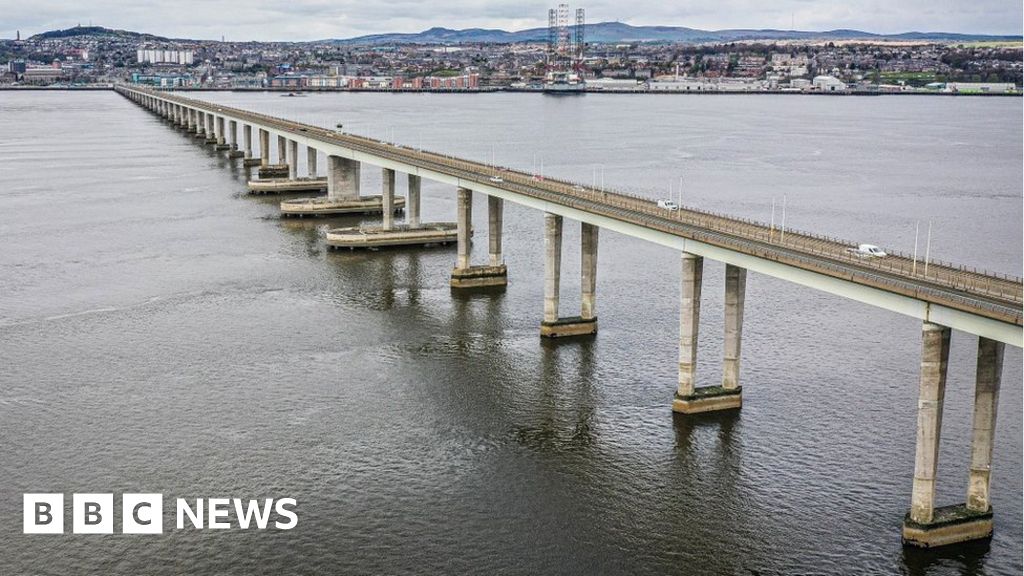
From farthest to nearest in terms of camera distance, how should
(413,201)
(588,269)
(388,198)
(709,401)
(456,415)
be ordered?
(413,201) < (388,198) < (588,269) < (456,415) < (709,401)

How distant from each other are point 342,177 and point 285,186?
20043 millimetres

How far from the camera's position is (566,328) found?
6325 centimetres

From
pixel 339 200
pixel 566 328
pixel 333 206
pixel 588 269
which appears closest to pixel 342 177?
pixel 339 200

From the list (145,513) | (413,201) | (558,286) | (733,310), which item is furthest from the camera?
(413,201)

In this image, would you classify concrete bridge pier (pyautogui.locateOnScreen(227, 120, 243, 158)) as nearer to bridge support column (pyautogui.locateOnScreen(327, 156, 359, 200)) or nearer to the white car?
bridge support column (pyautogui.locateOnScreen(327, 156, 359, 200))

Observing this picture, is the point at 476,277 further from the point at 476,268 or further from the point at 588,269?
the point at 588,269

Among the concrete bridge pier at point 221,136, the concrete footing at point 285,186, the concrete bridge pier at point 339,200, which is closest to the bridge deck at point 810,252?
the concrete bridge pier at point 339,200

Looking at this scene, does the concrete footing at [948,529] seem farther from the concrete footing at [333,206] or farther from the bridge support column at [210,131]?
the bridge support column at [210,131]

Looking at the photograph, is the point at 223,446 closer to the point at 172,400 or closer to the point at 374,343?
the point at 172,400

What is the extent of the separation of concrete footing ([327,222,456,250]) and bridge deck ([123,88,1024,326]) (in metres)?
13.6

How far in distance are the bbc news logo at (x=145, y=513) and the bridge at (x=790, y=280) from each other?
1892 centimetres

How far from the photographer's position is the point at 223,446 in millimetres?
47219

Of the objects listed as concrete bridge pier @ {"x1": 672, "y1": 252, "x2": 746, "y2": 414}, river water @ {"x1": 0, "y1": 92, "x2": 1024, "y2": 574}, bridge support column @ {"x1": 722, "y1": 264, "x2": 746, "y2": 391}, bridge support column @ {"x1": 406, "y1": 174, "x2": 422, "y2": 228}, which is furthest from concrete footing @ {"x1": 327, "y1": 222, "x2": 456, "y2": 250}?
bridge support column @ {"x1": 722, "y1": 264, "x2": 746, "y2": 391}

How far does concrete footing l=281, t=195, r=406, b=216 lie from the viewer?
10944 centimetres
